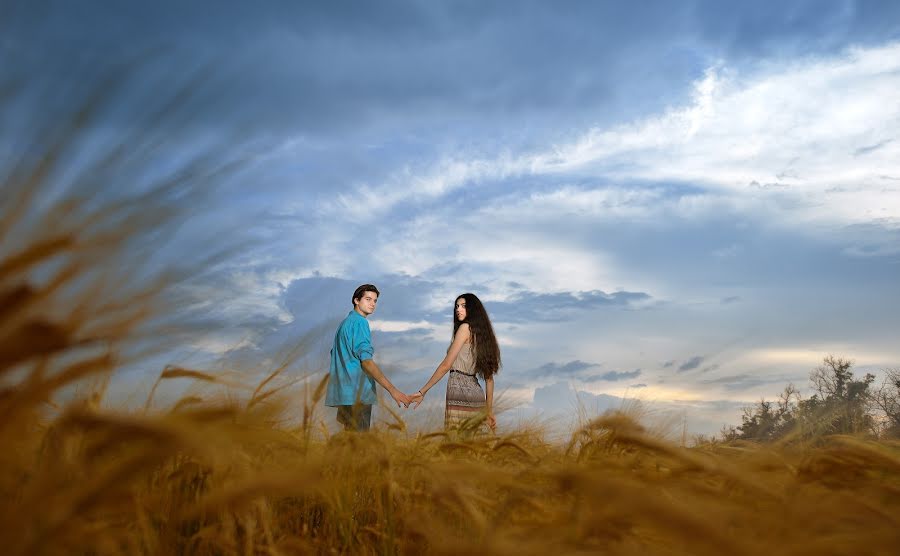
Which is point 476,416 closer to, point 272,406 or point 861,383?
point 272,406

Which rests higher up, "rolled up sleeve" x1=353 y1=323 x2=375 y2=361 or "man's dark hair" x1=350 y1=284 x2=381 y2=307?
"man's dark hair" x1=350 y1=284 x2=381 y2=307

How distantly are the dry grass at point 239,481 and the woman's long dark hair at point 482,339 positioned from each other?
6.79 metres

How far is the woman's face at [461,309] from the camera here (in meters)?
8.56

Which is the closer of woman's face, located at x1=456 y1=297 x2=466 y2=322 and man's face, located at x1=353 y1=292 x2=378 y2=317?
man's face, located at x1=353 y1=292 x2=378 y2=317

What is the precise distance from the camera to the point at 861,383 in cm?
779

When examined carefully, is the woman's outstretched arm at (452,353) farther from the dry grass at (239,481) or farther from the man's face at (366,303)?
the dry grass at (239,481)

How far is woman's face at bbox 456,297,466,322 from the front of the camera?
856 cm

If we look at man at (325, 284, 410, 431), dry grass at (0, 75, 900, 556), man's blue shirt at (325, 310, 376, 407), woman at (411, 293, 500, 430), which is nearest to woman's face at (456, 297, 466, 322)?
woman at (411, 293, 500, 430)

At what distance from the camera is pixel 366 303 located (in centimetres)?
785

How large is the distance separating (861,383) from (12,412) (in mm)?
8662

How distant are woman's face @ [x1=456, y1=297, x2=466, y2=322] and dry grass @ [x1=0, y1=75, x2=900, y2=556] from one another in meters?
6.83

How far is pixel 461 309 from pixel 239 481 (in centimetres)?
743

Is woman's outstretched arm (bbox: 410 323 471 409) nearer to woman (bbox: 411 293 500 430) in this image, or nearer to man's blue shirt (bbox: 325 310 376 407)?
woman (bbox: 411 293 500 430)

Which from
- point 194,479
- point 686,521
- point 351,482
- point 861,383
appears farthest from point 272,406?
point 861,383
